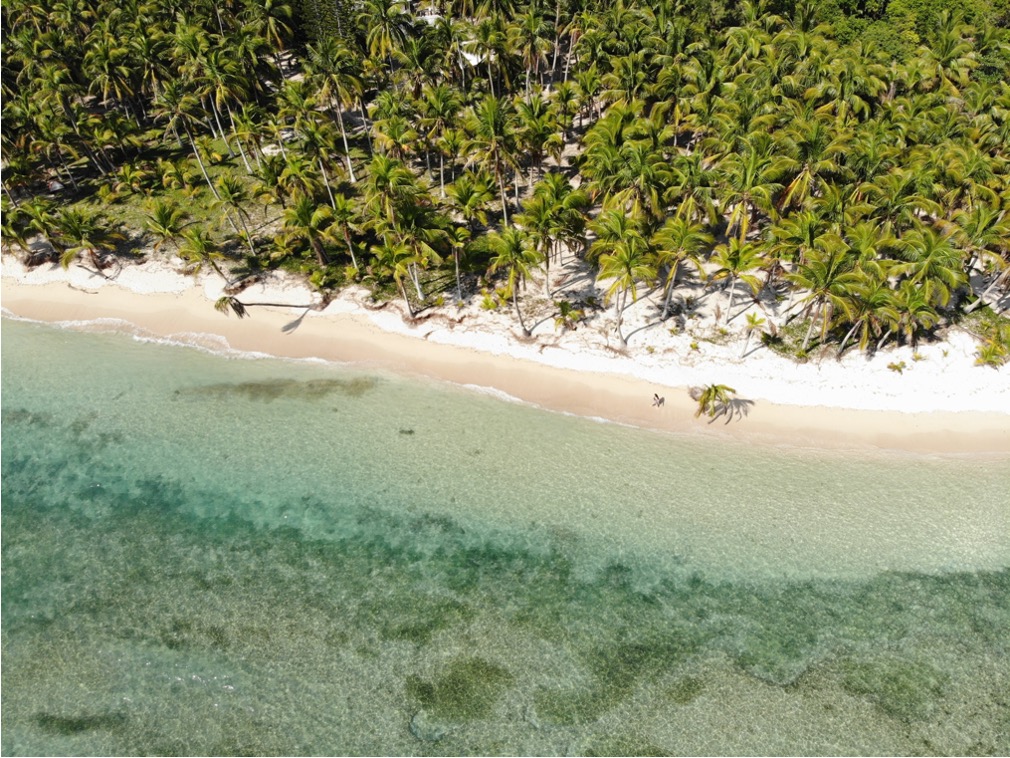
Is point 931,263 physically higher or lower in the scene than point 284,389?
higher

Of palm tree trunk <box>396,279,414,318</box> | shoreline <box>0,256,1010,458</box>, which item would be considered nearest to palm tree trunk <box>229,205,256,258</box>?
shoreline <box>0,256,1010,458</box>

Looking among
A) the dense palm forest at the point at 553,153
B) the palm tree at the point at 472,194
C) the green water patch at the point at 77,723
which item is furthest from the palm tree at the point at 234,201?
the green water patch at the point at 77,723

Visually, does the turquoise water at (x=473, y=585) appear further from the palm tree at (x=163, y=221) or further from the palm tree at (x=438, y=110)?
the palm tree at (x=438, y=110)

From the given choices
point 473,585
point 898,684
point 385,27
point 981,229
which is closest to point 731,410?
point 898,684

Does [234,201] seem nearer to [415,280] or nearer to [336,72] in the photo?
[336,72]

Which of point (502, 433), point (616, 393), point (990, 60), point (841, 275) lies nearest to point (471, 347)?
point (502, 433)

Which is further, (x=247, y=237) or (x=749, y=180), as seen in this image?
(x=247, y=237)

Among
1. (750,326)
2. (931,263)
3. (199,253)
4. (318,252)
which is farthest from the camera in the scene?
(318,252)
